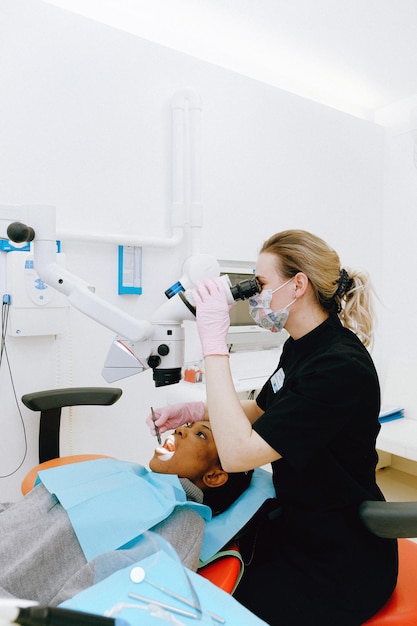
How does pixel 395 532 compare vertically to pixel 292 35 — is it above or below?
below

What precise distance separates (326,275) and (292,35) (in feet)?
5.80

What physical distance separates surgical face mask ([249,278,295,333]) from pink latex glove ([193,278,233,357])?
0.13 meters

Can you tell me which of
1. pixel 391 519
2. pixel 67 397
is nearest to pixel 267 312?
pixel 391 519

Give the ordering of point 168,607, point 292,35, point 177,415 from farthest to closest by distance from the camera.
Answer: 1. point 292,35
2. point 177,415
3. point 168,607

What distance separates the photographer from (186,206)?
2.36 metres

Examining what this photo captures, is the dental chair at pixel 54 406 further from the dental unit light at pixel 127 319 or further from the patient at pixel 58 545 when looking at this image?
the dental unit light at pixel 127 319

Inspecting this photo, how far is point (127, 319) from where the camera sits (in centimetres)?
118

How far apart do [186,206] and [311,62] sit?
49.1 inches

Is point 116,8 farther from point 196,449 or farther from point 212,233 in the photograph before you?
point 196,449

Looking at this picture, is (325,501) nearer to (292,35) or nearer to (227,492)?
(227,492)

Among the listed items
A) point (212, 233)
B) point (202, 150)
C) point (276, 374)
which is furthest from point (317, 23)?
point (276, 374)

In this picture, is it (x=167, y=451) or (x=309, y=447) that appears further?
(x=167, y=451)

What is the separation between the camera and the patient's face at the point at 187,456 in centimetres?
137

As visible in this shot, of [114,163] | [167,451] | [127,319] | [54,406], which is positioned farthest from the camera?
[114,163]
